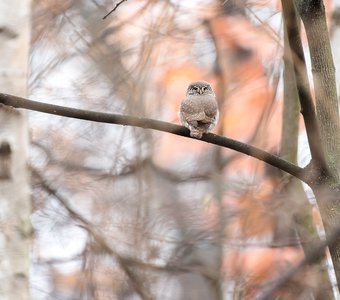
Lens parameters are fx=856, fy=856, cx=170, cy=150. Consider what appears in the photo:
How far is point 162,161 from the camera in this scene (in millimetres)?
6484

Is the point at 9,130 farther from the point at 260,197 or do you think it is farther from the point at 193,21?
the point at 193,21

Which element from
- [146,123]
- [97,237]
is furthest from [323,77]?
[97,237]

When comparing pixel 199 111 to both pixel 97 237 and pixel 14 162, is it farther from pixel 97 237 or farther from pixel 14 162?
pixel 97 237

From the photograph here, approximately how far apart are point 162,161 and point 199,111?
7.95 feet

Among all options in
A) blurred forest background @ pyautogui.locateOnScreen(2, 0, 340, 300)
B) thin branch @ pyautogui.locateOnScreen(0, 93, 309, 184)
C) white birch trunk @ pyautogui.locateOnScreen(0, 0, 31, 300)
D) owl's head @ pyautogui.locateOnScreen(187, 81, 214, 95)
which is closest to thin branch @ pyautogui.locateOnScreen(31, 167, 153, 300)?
blurred forest background @ pyautogui.locateOnScreen(2, 0, 340, 300)

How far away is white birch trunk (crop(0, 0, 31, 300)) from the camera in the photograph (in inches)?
162

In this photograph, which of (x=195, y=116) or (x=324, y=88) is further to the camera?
(x=195, y=116)

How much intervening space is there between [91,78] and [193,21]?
1.09m

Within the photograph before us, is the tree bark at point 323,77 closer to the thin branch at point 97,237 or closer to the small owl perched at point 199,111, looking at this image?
the small owl perched at point 199,111

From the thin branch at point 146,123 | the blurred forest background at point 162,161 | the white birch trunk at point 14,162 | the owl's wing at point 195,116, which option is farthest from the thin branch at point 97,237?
the thin branch at point 146,123

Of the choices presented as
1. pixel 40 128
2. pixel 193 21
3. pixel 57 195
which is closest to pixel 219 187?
pixel 57 195

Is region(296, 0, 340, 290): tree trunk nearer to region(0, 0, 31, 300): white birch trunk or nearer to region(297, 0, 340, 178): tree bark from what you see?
region(297, 0, 340, 178): tree bark

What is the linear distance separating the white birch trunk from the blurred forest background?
1086 millimetres

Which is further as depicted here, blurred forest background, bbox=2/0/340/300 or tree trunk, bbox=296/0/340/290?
blurred forest background, bbox=2/0/340/300
